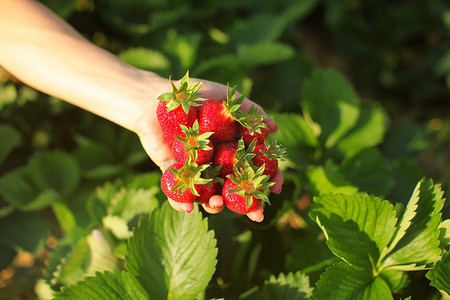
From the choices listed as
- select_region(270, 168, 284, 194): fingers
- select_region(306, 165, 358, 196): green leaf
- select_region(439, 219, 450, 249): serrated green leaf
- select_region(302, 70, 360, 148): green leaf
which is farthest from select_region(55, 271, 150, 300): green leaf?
select_region(302, 70, 360, 148): green leaf

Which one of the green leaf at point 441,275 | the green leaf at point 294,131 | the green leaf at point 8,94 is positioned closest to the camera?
the green leaf at point 441,275

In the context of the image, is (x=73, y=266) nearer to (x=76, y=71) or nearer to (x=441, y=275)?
(x=76, y=71)

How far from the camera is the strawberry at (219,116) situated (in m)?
0.86

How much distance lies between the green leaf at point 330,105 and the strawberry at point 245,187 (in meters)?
0.62

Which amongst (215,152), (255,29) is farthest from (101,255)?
(255,29)

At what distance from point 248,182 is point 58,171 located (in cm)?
99

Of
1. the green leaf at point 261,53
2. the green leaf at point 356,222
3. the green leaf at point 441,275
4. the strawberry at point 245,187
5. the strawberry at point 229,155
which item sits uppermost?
the green leaf at point 261,53

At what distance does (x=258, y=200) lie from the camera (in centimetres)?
84

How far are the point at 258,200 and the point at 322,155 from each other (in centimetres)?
60

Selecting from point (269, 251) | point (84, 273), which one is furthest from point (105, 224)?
point (269, 251)

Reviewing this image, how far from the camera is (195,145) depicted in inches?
32.5

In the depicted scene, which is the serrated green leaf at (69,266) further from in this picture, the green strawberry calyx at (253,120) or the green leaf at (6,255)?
the green strawberry calyx at (253,120)

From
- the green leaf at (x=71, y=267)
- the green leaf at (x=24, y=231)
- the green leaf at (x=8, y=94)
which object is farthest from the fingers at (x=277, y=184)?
the green leaf at (x=8, y=94)

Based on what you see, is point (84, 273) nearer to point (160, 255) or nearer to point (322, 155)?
point (160, 255)
